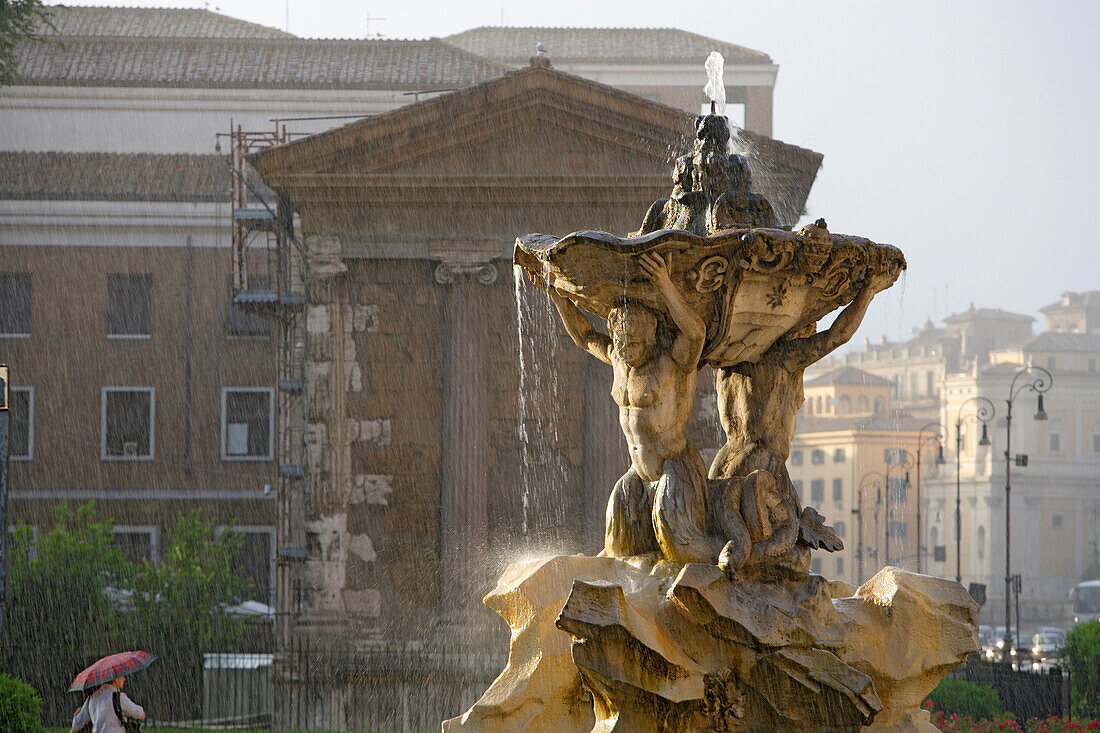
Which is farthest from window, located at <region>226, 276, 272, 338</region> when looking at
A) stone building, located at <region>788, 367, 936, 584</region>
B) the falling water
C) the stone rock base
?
stone building, located at <region>788, 367, 936, 584</region>

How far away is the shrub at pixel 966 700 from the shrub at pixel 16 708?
6.75 meters

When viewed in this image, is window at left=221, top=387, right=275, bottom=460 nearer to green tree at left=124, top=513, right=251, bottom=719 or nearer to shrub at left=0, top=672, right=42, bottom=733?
green tree at left=124, top=513, right=251, bottom=719

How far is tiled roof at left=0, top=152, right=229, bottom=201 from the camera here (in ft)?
93.3

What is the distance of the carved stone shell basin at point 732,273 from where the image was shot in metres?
5.81

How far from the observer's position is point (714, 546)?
227 inches

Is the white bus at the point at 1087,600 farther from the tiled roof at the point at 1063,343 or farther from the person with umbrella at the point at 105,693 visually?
the person with umbrella at the point at 105,693

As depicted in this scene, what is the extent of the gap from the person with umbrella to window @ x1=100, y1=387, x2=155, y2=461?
66.6 ft

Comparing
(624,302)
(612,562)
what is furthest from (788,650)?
(624,302)

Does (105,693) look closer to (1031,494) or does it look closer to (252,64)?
(252,64)

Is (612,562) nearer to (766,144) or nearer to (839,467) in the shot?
(766,144)

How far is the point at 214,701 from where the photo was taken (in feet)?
48.6

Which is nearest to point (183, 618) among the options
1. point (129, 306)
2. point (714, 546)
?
point (714, 546)

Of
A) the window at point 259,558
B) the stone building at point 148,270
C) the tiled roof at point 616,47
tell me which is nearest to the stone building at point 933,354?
the tiled roof at point 616,47

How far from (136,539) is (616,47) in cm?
1780
